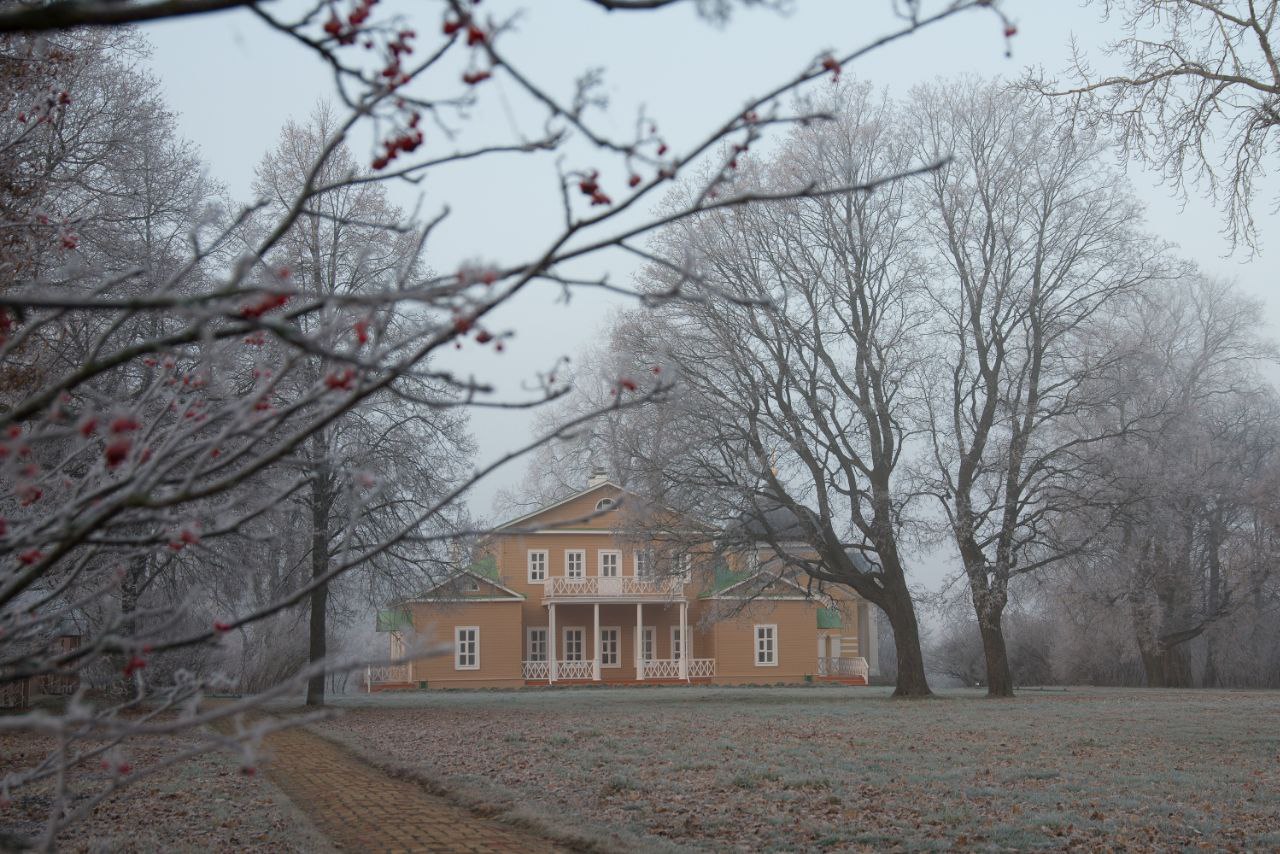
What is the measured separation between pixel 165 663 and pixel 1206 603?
30014 millimetres

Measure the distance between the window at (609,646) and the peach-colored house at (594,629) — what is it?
0.12ft

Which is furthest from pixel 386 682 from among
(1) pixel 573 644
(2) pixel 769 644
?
(2) pixel 769 644

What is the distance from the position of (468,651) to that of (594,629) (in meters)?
4.32

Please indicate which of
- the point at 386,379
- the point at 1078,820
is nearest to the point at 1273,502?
the point at 1078,820

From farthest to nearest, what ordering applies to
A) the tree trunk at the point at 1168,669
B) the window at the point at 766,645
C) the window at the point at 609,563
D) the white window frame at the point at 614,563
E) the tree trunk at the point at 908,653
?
1. the window at the point at 766,645
2. the window at the point at 609,563
3. the white window frame at the point at 614,563
4. the tree trunk at the point at 1168,669
5. the tree trunk at the point at 908,653

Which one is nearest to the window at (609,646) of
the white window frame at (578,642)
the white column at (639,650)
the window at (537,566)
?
the white window frame at (578,642)

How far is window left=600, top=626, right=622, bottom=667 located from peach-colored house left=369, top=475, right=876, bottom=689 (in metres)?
0.04

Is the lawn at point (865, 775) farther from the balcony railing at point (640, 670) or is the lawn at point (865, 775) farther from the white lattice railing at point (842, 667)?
the white lattice railing at point (842, 667)

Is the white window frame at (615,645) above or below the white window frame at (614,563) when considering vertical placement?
below

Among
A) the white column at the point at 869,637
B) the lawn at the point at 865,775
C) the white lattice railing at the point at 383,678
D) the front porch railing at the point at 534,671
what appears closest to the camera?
the lawn at the point at 865,775

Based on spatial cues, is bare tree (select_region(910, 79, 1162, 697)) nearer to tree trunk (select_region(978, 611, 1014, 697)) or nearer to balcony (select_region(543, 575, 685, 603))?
tree trunk (select_region(978, 611, 1014, 697))

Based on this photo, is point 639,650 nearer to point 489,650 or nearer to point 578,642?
point 578,642

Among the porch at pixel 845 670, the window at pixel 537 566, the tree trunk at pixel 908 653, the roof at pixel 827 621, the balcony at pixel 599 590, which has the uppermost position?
the window at pixel 537 566

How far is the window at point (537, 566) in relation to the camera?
40.7 metres
